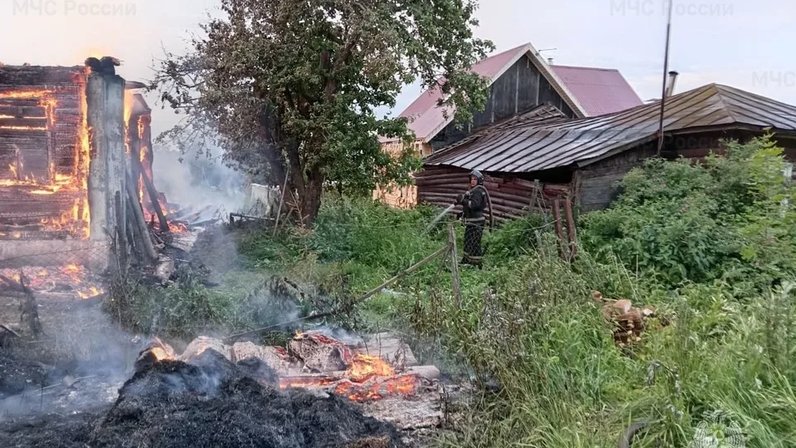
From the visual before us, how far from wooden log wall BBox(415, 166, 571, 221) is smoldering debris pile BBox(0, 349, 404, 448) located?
24.6 feet

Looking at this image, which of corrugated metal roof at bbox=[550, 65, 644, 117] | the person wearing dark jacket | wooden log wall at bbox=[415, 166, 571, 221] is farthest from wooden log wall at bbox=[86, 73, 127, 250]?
corrugated metal roof at bbox=[550, 65, 644, 117]

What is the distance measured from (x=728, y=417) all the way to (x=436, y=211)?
12013mm

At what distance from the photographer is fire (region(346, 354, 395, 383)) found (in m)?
5.04

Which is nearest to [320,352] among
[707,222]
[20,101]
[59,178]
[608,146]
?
[707,222]

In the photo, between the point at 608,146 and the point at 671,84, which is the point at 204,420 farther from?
the point at 671,84

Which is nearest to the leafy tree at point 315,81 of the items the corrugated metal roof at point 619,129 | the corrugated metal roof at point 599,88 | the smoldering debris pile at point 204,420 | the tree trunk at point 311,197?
the tree trunk at point 311,197

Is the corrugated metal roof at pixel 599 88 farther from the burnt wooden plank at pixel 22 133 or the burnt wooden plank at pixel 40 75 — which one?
the burnt wooden plank at pixel 22 133

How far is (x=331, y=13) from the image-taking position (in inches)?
453

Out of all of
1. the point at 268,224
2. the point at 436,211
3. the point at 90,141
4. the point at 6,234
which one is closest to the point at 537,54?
the point at 436,211

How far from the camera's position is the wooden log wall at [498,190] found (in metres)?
12.0

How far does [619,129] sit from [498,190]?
3.19 metres

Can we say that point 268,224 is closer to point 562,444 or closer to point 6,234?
point 6,234

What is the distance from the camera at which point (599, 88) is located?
25.6 metres

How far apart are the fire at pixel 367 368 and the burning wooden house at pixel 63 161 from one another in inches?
217
